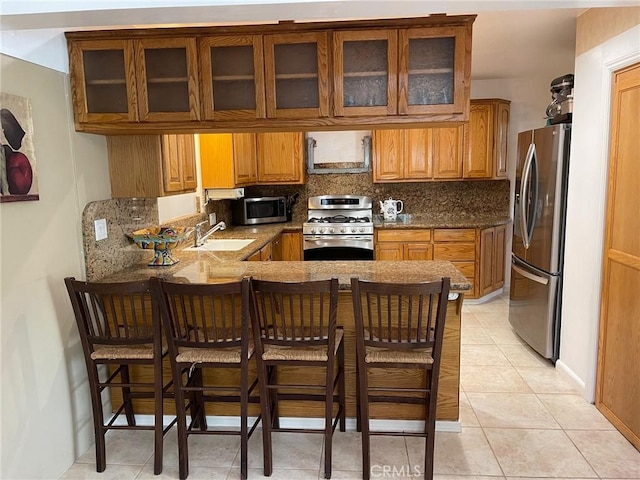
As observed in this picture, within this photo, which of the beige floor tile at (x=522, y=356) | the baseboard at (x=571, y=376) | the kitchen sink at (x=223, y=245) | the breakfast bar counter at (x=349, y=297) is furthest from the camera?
the kitchen sink at (x=223, y=245)

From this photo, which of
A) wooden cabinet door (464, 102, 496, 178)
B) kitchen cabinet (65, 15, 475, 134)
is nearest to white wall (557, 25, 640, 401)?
kitchen cabinet (65, 15, 475, 134)

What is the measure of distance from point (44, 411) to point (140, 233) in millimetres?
1155

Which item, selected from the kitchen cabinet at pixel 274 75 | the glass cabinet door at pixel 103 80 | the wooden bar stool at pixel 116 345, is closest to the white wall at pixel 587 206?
the kitchen cabinet at pixel 274 75

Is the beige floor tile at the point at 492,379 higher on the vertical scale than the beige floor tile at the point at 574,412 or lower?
higher

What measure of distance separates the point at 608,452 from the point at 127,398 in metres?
2.60

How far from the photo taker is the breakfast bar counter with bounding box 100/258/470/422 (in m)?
2.53

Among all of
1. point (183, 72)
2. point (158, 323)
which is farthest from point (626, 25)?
point (158, 323)

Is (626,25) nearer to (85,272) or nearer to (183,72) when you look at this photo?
(183,72)

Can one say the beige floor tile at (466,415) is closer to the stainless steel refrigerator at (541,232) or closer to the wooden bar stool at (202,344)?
the stainless steel refrigerator at (541,232)

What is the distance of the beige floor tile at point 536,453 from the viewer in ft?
7.47

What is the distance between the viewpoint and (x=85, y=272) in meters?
2.54

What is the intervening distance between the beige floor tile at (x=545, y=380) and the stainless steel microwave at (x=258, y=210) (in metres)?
2.95

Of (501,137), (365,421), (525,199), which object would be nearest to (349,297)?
(365,421)

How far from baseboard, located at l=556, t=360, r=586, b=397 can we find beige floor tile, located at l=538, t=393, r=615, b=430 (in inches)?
2.5
